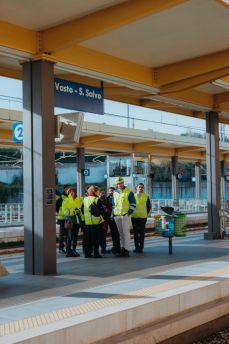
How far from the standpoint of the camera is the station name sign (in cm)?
1065

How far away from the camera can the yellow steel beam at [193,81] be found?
12156 mm

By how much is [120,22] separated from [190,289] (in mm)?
4377

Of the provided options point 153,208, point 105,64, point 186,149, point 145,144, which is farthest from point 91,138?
point 105,64

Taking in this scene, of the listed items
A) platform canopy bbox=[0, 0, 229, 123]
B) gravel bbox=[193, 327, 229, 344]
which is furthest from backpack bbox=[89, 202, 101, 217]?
gravel bbox=[193, 327, 229, 344]

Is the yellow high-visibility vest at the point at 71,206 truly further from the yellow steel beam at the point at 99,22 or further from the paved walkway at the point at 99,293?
the yellow steel beam at the point at 99,22

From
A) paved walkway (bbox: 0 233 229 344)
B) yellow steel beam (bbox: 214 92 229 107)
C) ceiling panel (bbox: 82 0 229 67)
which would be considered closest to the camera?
paved walkway (bbox: 0 233 229 344)

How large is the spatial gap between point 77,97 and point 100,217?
267 centimetres

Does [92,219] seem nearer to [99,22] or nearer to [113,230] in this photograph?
[113,230]

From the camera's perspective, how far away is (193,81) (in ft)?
41.5

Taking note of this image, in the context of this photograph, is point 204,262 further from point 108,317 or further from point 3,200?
point 3,200

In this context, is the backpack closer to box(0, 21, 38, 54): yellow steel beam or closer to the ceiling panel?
the ceiling panel

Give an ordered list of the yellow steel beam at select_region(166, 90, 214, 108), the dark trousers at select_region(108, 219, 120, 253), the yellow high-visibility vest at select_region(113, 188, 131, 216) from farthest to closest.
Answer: the yellow steel beam at select_region(166, 90, 214, 108)
the dark trousers at select_region(108, 219, 120, 253)
the yellow high-visibility vest at select_region(113, 188, 131, 216)

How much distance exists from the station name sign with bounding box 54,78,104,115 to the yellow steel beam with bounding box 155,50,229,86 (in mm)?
1909

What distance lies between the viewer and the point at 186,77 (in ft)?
40.7
